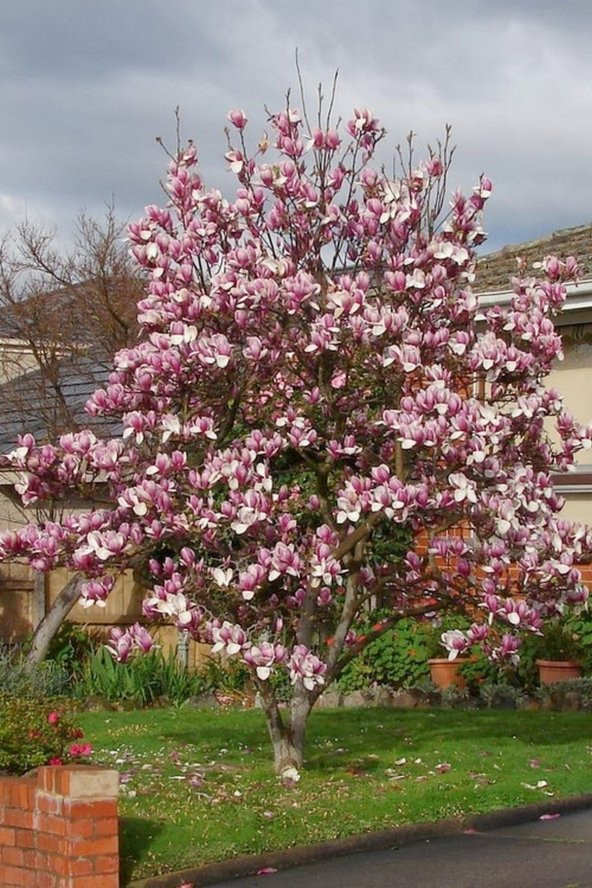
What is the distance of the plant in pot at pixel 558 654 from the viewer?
14.8m

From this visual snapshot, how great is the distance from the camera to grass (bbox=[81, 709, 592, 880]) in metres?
8.79

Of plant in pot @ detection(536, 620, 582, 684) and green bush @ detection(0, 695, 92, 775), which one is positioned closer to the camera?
green bush @ detection(0, 695, 92, 775)

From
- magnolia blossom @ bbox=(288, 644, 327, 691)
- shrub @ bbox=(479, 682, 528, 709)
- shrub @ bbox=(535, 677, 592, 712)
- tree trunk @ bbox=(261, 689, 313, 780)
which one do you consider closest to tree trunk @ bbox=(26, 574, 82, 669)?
shrub @ bbox=(479, 682, 528, 709)

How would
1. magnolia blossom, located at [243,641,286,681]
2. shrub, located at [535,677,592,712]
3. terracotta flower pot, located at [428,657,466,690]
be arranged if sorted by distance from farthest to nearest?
terracotta flower pot, located at [428,657,466,690] → shrub, located at [535,677,592,712] → magnolia blossom, located at [243,641,286,681]

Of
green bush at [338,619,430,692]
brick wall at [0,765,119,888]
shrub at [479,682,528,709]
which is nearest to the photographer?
brick wall at [0,765,119,888]

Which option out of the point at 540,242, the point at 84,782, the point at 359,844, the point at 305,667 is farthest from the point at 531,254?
the point at 84,782

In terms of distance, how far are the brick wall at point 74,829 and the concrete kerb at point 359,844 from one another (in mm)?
304

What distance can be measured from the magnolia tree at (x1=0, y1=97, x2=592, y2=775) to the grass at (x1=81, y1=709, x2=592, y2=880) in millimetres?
729

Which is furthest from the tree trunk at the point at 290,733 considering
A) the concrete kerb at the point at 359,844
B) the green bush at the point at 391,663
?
the green bush at the point at 391,663

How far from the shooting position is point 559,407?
10297 millimetres

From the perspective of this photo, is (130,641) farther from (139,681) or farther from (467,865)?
(139,681)

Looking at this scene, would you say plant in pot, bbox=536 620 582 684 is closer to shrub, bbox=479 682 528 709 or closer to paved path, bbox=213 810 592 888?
shrub, bbox=479 682 528 709

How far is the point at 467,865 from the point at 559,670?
6584 mm

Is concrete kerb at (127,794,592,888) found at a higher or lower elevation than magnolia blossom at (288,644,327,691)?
lower
